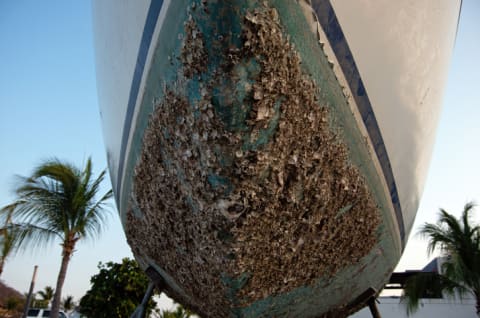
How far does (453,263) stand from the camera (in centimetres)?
727

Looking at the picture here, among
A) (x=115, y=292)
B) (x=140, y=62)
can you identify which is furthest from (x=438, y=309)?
(x=140, y=62)

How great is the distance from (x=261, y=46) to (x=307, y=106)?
22 centimetres

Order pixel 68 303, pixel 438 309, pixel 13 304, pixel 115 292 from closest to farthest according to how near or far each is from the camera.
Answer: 1. pixel 115 292
2. pixel 438 309
3. pixel 13 304
4. pixel 68 303

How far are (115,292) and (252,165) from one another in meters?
5.96

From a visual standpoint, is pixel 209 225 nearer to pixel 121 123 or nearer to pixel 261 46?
pixel 261 46

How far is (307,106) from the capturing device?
856 mm

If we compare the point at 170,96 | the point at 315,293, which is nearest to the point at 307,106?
the point at 170,96

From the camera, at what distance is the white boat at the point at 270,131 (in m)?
0.74

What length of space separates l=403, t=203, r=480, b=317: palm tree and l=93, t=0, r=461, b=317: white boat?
7.33 meters

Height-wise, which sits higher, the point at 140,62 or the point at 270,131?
the point at 140,62

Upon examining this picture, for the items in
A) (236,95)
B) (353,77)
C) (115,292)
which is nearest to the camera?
(236,95)

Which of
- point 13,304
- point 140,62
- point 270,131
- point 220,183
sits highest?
point 140,62

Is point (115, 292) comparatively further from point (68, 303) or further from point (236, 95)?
point (68, 303)

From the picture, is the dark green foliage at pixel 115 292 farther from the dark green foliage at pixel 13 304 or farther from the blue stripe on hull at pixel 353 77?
the dark green foliage at pixel 13 304
